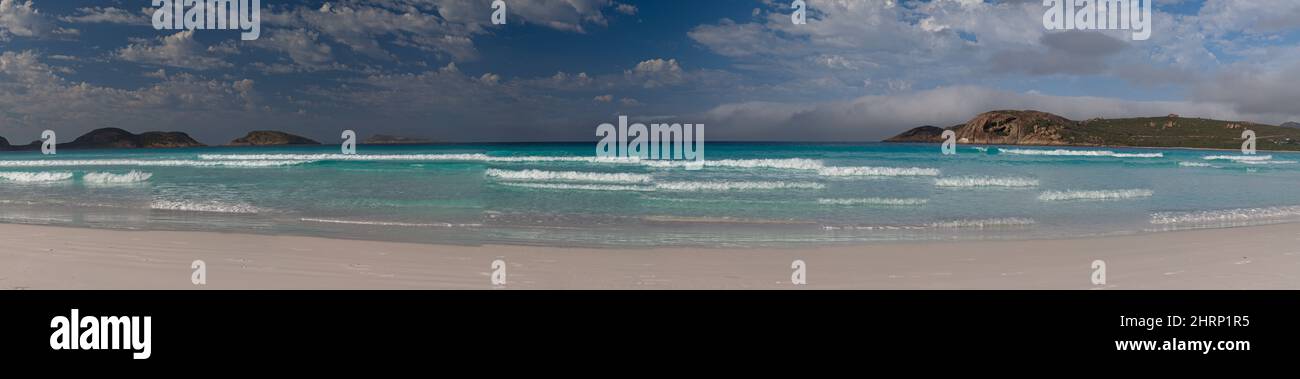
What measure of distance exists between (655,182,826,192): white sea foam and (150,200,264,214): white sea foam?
8.91m

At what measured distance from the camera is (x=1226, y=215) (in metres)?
11.7

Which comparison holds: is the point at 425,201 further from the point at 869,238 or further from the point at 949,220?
the point at 949,220

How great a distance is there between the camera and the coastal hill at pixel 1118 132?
69050 millimetres

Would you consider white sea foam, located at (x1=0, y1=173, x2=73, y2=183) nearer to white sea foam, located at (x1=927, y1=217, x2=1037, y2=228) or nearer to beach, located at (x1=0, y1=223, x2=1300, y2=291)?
beach, located at (x1=0, y1=223, x2=1300, y2=291)

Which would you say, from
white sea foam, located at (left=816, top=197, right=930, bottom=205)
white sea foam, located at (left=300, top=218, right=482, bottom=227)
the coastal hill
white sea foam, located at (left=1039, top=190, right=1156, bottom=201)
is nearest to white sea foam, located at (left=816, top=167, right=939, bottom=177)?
white sea foam, located at (left=1039, top=190, right=1156, bottom=201)

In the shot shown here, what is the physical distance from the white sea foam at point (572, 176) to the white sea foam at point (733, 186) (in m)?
1.84

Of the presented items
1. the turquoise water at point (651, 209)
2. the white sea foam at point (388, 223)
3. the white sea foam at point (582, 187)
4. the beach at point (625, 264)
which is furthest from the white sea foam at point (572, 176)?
the beach at point (625, 264)

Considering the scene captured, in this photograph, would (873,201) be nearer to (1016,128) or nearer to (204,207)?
(204,207)

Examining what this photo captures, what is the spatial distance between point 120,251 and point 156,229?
244cm

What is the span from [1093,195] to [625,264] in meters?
14.1

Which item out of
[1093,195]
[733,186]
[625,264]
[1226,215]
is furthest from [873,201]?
[625,264]

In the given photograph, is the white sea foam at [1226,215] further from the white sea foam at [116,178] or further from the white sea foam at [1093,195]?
the white sea foam at [116,178]

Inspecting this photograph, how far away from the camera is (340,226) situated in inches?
374

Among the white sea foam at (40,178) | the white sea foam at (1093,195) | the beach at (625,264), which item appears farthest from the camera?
the white sea foam at (40,178)
